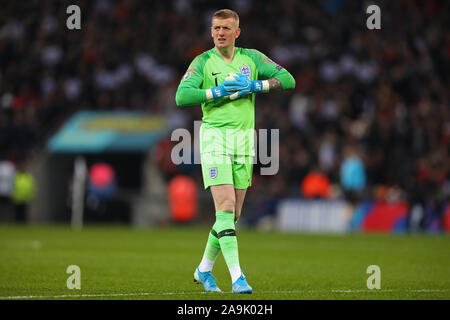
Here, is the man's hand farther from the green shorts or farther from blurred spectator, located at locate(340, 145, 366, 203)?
blurred spectator, located at locate(340, 145, 366, 203)

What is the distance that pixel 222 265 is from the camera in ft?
41.2

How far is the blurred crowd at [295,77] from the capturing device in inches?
953

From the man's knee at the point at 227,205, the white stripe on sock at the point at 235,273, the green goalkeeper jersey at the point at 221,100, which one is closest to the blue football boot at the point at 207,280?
the white stripe on sock at the point at 235,273

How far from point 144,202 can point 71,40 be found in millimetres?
6690

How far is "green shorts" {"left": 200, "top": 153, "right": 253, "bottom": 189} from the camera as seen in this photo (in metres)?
8.53

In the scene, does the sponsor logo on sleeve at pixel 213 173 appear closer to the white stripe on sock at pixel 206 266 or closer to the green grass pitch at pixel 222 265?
the white stripe on sock at pixel 206 266

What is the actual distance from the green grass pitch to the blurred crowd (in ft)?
11.8

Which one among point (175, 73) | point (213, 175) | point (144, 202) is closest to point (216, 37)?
point (213, 175)

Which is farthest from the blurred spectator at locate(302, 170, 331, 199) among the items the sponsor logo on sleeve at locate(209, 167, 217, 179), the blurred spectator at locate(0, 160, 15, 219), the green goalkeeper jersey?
the sponsor logo on sleeve at locate(209, 167, 217, 179)

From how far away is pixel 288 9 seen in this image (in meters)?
30.2

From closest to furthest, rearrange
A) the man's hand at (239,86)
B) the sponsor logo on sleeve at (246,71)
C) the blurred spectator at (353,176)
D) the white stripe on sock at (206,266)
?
the man's hand at (239,86)
the sponsor logo on sleeve at (246,71)
the white stripe on sock at (206,266)
the blurred spectator at (353,176)

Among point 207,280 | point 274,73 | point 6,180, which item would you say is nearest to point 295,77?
point 6,180

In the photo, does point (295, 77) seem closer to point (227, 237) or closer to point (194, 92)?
point (194, 92)
